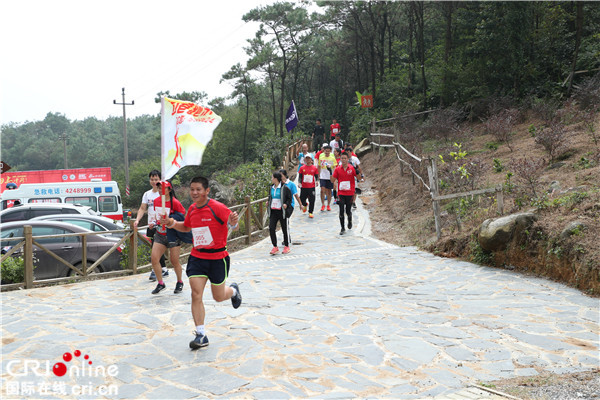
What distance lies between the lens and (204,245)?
536 cm

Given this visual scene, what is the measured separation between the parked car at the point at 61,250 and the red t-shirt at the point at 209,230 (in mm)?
5655

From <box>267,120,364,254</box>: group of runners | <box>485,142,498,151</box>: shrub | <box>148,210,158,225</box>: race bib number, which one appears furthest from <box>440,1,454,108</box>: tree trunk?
<box>148,210,158,225</box>: race bib number

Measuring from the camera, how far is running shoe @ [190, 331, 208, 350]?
17.1 feet

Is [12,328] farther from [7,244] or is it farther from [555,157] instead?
[555,157]

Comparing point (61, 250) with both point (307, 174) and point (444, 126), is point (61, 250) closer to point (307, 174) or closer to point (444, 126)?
point (307, 174)

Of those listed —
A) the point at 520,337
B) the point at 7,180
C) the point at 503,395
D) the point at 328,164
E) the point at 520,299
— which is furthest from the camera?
the point at 7,180

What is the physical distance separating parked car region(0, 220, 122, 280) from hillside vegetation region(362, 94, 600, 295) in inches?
260

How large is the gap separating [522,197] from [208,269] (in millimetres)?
6677

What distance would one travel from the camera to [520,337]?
212 inches

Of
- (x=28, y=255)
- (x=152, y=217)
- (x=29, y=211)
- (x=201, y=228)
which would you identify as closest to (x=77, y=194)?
(x=29, y=211)

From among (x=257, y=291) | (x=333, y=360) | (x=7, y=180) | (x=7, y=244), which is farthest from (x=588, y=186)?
(x=7, y=180)

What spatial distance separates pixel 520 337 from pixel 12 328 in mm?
5802

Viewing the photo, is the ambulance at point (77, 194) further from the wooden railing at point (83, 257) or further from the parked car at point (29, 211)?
the wooden railing at point (83, 257)

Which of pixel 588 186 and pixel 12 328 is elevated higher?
pixel 588 186
